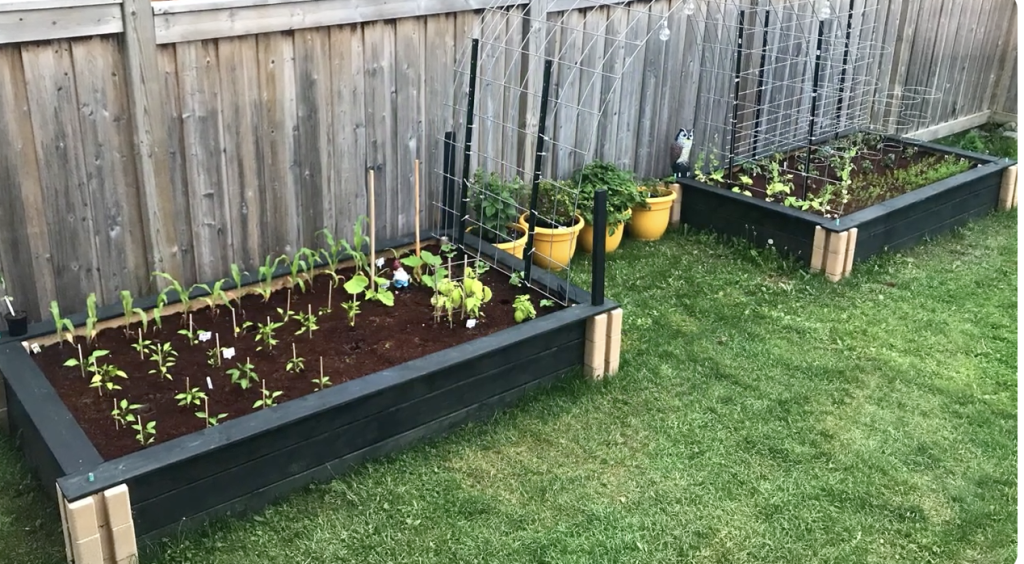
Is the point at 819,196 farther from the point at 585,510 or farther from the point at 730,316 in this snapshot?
the point at 585,510

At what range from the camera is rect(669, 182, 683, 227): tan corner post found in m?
5.95

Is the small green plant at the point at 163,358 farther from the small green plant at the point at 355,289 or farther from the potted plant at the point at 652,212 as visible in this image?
the potted plant at the point at 652,212

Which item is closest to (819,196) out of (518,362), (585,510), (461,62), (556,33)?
(556,33)

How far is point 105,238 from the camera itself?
3984mm

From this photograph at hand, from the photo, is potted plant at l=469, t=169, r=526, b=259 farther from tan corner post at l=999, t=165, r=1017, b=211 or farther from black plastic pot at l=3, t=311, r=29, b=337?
tan corner post at l=999, t=165, r=1017, b=211

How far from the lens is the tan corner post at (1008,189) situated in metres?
6.37

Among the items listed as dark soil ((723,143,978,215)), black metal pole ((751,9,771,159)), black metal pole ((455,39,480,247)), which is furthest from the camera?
black metal pole ((751,9,771,159))

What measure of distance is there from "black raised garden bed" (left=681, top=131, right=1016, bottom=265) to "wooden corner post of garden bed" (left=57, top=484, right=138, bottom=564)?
384 centimetres

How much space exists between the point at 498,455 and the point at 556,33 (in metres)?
2.57

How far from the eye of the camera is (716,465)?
3682 mm

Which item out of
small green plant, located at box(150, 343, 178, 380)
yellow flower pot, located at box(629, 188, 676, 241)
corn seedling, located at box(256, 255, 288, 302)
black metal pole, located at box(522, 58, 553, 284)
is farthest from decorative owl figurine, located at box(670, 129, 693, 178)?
small green plant, located at box(150, 343, 178, 380)

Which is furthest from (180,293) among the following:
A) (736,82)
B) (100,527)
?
(736,82)

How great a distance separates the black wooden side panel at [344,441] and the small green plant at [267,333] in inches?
24.3

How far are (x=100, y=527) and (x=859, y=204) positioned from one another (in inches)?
179
